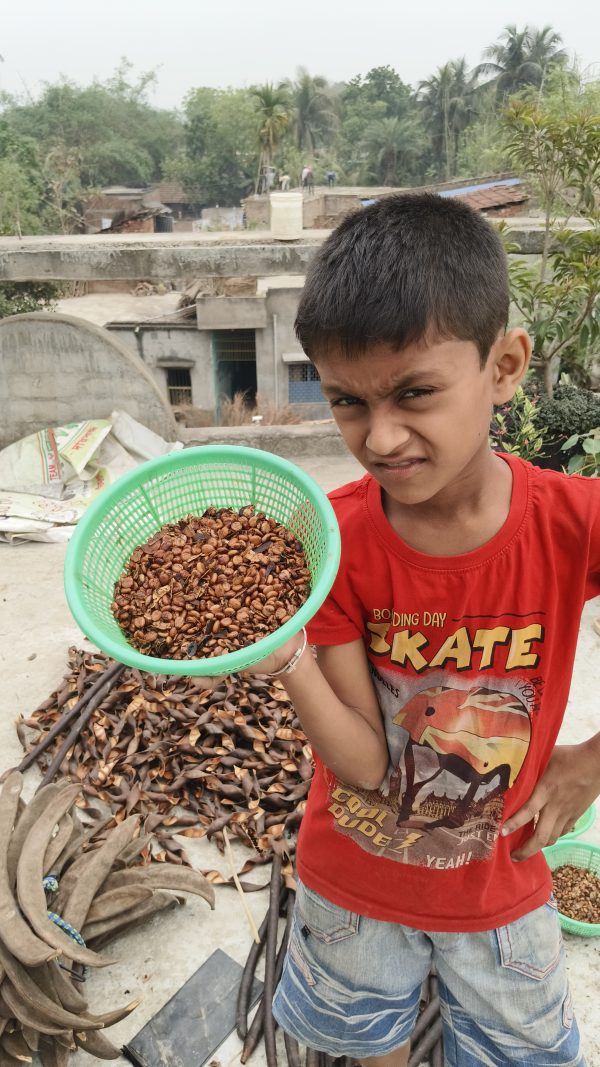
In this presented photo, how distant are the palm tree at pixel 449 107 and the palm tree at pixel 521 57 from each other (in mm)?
1812

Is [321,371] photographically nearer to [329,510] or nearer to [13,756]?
[329,510]

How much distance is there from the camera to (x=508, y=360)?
1.02 metres

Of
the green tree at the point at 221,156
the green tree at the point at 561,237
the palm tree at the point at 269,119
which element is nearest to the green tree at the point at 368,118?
the green tree at the point at 221,156

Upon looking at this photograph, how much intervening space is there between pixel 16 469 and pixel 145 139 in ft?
182

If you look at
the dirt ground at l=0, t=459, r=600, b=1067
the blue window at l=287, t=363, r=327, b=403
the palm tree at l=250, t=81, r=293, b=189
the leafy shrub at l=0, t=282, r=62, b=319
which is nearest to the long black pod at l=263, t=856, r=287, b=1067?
the dirt ground at l=0, t=459, r=600, b=1067

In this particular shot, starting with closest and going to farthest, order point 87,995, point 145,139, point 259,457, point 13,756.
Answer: point 259,457
point 87,995
point 13,756
point 145,139

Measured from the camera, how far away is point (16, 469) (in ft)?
18.1

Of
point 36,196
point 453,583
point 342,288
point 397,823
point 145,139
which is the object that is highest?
point 145,139

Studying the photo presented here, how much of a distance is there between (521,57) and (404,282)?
54041 mm

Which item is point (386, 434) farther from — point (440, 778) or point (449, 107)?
point (449, 107)

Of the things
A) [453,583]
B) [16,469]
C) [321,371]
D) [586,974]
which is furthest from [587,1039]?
[16,469]

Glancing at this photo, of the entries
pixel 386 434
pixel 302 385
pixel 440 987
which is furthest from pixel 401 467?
pixel 302 385

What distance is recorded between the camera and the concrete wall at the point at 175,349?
1603 cm

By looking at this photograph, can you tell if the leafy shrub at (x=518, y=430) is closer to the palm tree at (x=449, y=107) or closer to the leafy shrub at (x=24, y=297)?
the leafy shrub at (x=24, y=297)
